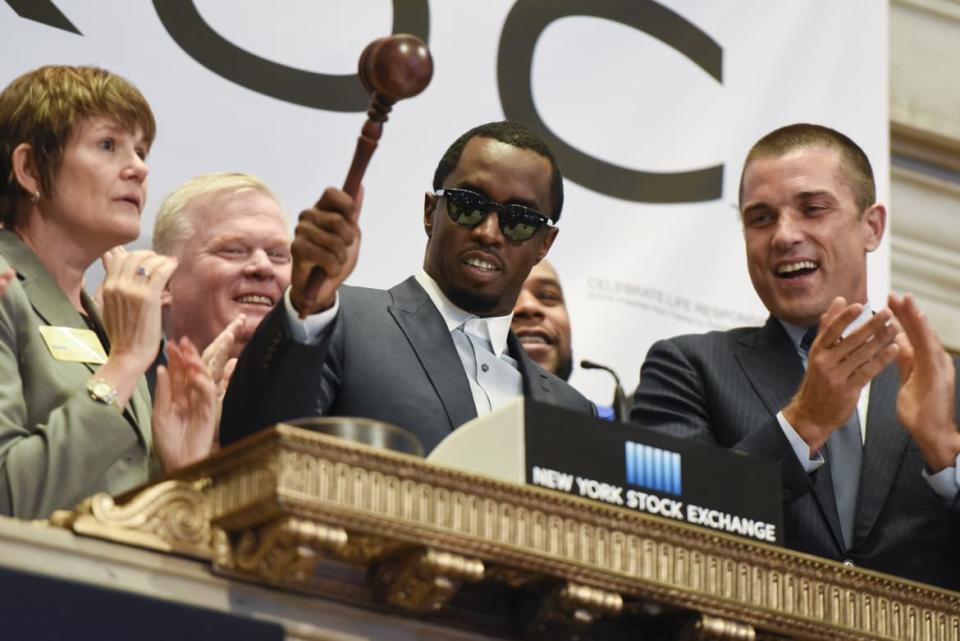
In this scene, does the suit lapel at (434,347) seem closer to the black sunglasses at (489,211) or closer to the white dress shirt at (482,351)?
the white dress shirt at (482,351)

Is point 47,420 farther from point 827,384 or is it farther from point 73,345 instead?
point 827,384

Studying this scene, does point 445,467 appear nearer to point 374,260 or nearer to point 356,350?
point 356,350

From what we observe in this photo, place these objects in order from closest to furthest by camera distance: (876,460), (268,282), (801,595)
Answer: (801,595), (876,460), (268,282)

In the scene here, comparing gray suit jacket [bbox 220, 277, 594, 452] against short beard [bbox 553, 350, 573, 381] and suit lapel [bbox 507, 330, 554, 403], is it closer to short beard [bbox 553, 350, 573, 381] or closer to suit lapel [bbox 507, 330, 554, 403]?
suit lapel [bbox 507, 330, 554, 403]

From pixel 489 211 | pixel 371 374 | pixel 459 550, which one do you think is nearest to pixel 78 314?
pixel 371 374

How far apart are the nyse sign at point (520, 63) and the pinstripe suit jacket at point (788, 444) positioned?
118cm

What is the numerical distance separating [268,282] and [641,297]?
3.77 feet

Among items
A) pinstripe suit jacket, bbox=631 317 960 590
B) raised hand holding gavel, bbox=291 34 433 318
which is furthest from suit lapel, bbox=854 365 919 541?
raised hand holding gavel, bbox=291 34 433 318

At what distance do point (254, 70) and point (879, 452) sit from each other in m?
1.65

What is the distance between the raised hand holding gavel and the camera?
2.37 meters

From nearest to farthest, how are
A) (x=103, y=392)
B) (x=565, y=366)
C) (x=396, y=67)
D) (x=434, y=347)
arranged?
(x=396, y=67) → (x=103, y=392) → (x=434, y=347) → (x=565, y=366)

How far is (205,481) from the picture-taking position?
2.25 m

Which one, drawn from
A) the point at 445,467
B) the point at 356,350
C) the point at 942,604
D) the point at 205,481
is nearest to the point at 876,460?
the point at 942,604

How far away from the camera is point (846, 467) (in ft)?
10.1
